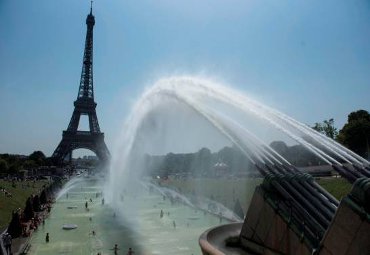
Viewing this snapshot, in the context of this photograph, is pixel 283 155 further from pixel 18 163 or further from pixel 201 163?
pixel 18 163

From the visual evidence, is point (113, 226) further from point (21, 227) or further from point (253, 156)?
point (253, 156)

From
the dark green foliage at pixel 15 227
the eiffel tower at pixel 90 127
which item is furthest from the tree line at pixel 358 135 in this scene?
the eiffel tower at pixel 90 127

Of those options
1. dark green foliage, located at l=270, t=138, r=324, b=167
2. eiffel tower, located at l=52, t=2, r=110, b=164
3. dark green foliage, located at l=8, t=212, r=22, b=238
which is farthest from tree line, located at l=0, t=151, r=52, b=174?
dark green foliage, located at l=8, t=212, r=22, b=238

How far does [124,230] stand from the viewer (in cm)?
3372

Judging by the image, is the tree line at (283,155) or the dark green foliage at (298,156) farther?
the dark green foliage at (298,156)

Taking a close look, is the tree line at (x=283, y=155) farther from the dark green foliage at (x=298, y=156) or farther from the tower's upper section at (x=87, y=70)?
the tower's upper section at (x=87, y=70)

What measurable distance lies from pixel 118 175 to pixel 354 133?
39877 millimetres

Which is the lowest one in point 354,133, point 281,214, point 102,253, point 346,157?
point 102,253

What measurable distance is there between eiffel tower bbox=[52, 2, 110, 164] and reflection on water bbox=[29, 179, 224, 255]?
6920cm

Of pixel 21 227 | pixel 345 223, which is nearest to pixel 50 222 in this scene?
pixel 21 227

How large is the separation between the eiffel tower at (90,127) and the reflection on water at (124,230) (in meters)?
69.2

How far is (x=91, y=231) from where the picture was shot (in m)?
33.6

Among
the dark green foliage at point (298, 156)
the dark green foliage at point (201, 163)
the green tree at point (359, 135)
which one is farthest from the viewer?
the dark green foliage at point (201, 163)

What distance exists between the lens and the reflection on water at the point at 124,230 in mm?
26641
